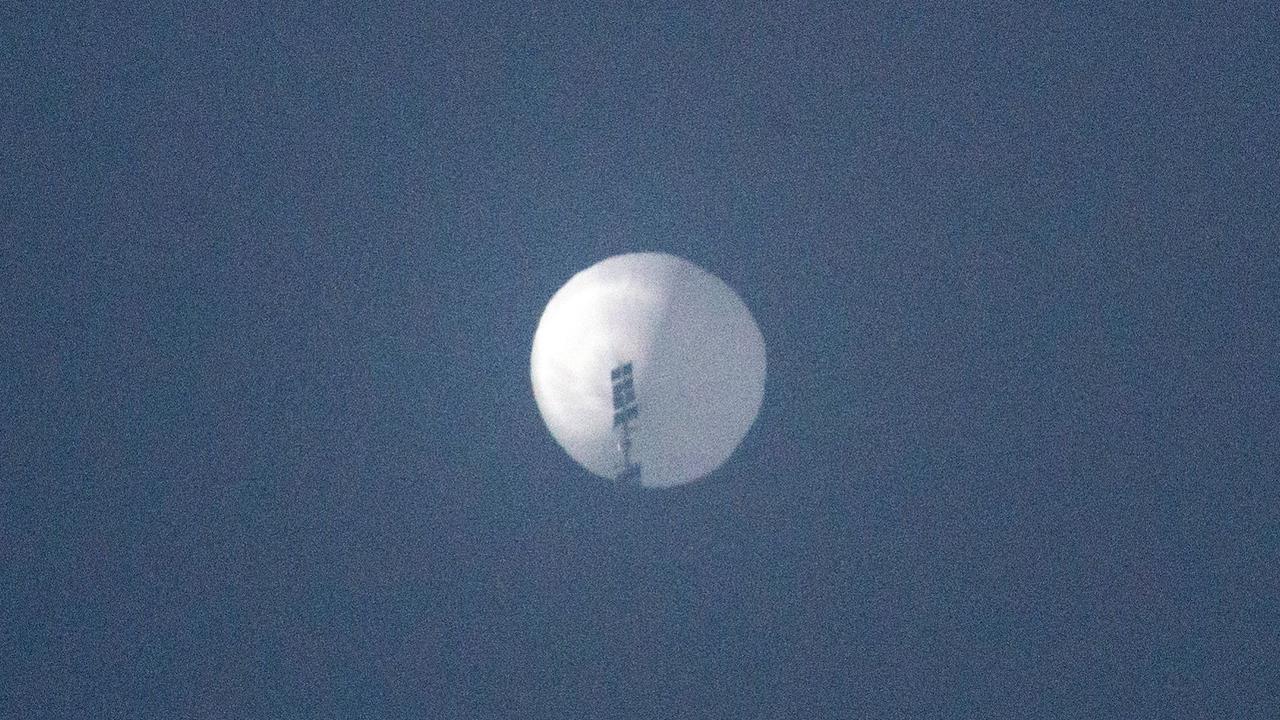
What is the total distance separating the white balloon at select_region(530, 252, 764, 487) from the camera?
11922 millimetres

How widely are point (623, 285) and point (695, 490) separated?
1.90m

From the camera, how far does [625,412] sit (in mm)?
12227

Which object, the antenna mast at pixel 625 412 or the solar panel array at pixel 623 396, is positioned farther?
the solar panel array at pixel 623 396

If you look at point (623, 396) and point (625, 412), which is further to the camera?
point (623, 396)

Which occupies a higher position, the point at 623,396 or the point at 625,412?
the point at 623,396

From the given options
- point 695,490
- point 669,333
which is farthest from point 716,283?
point 695,490

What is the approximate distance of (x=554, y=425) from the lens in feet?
39.1

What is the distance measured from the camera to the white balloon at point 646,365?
11.9 m

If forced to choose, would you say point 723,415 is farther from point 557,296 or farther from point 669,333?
point 557,296

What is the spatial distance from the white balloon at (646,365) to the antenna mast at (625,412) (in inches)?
1.6

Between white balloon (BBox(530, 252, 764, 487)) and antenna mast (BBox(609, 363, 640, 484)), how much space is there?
4 centimetres

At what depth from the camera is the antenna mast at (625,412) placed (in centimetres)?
1181

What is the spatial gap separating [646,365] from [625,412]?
505 millimetres

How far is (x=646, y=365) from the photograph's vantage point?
40.9 feet
